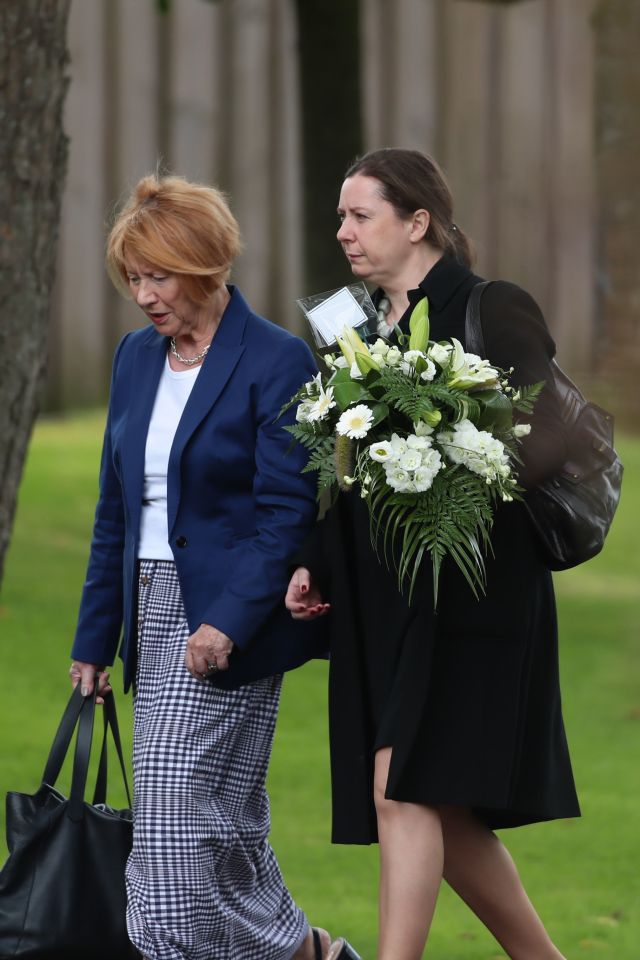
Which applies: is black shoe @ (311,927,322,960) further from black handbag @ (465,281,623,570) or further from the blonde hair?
the blonde hair

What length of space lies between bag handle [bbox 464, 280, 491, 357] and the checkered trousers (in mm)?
710

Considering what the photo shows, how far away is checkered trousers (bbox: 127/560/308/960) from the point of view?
9.30ft

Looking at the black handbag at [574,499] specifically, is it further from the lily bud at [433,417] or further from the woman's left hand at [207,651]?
the woman's left hand at [207,651]

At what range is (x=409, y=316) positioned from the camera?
9.51 ft

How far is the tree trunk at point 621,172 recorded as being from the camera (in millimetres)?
976

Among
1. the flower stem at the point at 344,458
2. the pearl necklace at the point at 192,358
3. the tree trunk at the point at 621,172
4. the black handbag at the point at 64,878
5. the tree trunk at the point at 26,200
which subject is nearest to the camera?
the tree trunk at the point at 621,172

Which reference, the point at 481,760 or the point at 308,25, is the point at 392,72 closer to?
the point at 308,25

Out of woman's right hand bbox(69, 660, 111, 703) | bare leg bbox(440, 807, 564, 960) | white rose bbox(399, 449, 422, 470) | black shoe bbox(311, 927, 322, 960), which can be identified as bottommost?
black shoe bbox(311, 927, 322, 960)

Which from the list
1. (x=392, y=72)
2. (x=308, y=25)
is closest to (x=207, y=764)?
(x=308, y=25)

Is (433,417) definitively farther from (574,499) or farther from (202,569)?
(202,569)

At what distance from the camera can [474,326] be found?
2.82 m

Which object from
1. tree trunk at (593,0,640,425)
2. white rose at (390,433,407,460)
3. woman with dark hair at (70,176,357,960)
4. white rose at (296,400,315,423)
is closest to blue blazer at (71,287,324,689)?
woman with dark hair at (70,176,357,960)

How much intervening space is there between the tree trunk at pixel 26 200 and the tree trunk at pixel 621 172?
361cm

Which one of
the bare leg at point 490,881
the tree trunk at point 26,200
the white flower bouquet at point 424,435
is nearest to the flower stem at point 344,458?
the white flower bouquet at point 424,435
